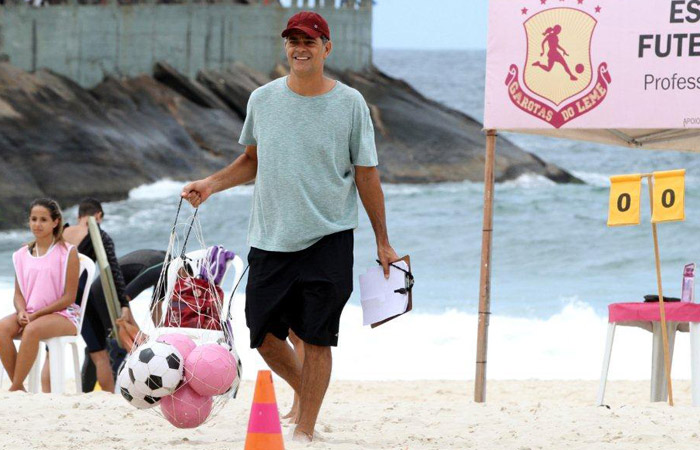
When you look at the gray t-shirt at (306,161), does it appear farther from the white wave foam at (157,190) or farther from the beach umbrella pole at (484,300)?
the white wave foam at (157,190)

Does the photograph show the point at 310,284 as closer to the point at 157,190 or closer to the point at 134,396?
the point at 134,396

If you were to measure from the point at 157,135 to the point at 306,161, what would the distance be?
1188 inches

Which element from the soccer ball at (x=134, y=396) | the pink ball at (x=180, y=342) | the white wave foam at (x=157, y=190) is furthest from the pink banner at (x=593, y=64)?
the white wave foam at (x=157, y=190)

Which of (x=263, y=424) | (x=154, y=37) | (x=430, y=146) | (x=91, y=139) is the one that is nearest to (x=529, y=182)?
(x=430, y=146)

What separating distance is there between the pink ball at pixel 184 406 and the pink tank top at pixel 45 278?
2.78 meters

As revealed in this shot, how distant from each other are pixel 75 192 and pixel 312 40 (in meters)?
24.8

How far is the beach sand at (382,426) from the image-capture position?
507 centimetres

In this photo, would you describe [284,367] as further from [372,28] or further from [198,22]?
[372,28]

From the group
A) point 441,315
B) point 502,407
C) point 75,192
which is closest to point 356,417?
point 502,407

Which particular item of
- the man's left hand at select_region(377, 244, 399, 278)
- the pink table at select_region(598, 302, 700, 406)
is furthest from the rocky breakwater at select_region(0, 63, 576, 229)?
the man's left hand at select_region(377, 244, 399, 278)

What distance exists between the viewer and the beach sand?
507cm

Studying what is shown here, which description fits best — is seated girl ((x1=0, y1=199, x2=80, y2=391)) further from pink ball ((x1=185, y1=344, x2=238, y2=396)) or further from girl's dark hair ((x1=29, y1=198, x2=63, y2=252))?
pink ball ((x1=185, y1=344, x2=238, y2=396))

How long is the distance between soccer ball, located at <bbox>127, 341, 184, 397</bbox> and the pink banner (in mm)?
2589

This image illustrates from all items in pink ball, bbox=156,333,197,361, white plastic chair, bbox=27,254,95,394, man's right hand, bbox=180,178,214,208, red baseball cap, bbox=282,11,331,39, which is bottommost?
white plastic chair, bbox=27,254,95,394
